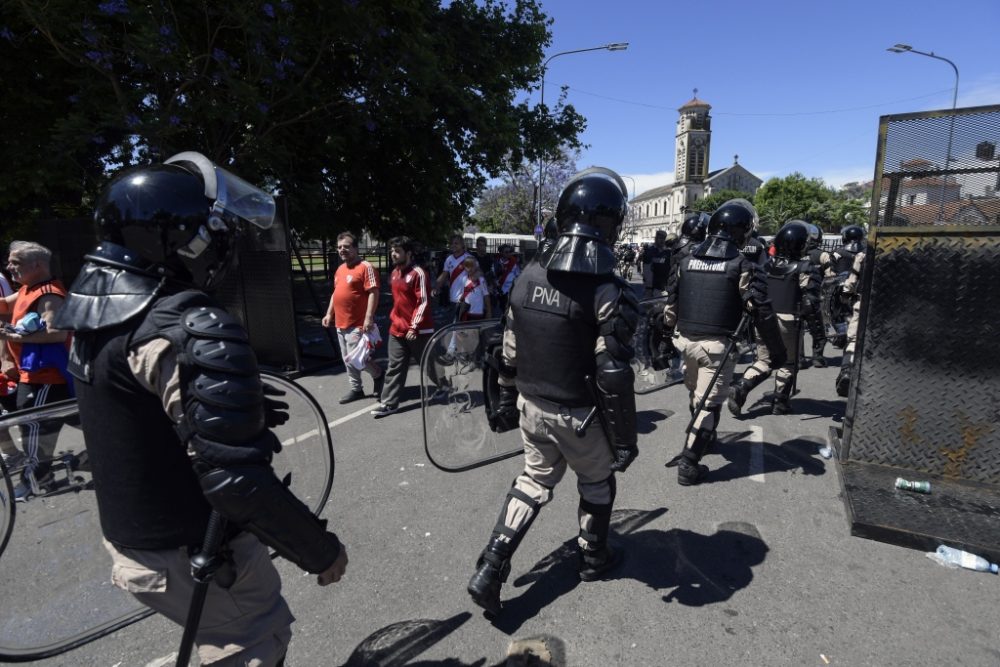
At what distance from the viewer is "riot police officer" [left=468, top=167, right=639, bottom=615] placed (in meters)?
2.43

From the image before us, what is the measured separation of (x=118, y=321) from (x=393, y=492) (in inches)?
113

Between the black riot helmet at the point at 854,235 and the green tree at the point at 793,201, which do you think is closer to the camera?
the black riot helmet at the point at 854,235

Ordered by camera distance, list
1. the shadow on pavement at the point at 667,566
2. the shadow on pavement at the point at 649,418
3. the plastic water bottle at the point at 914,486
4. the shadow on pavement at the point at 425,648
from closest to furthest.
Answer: the shadow on pavement at the point at 425,648 → the shadow on pavement at the point at 667,566 → the plastic water bottle at the point at 914,486 → the shadow on pavement at the point at 649,418

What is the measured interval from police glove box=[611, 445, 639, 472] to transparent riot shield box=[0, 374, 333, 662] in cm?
138

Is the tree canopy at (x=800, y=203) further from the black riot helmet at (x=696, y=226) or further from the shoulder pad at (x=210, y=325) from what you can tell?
the shoulder pad at (x=210, y=325)

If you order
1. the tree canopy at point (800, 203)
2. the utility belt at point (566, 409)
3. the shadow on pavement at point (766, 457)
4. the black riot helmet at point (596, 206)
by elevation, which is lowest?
the shadow on pavement at point (766, 457)

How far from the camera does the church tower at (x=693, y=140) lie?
107688 mm

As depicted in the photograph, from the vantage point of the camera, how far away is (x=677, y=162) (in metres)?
118

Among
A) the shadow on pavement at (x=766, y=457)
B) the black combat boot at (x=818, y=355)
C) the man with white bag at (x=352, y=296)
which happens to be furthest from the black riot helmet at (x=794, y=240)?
the man with white bag at (x=352, y=296)

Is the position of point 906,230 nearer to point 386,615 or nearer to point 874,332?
point 874,332

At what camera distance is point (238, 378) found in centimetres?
134

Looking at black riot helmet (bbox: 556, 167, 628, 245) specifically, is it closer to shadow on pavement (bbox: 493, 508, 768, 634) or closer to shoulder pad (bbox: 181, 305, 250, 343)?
shoulder pad (bbox: 181, 305, 250, 343)

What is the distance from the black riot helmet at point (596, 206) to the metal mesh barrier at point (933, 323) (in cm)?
238

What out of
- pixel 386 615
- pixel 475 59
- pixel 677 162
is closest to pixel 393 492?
pixel 386 615
